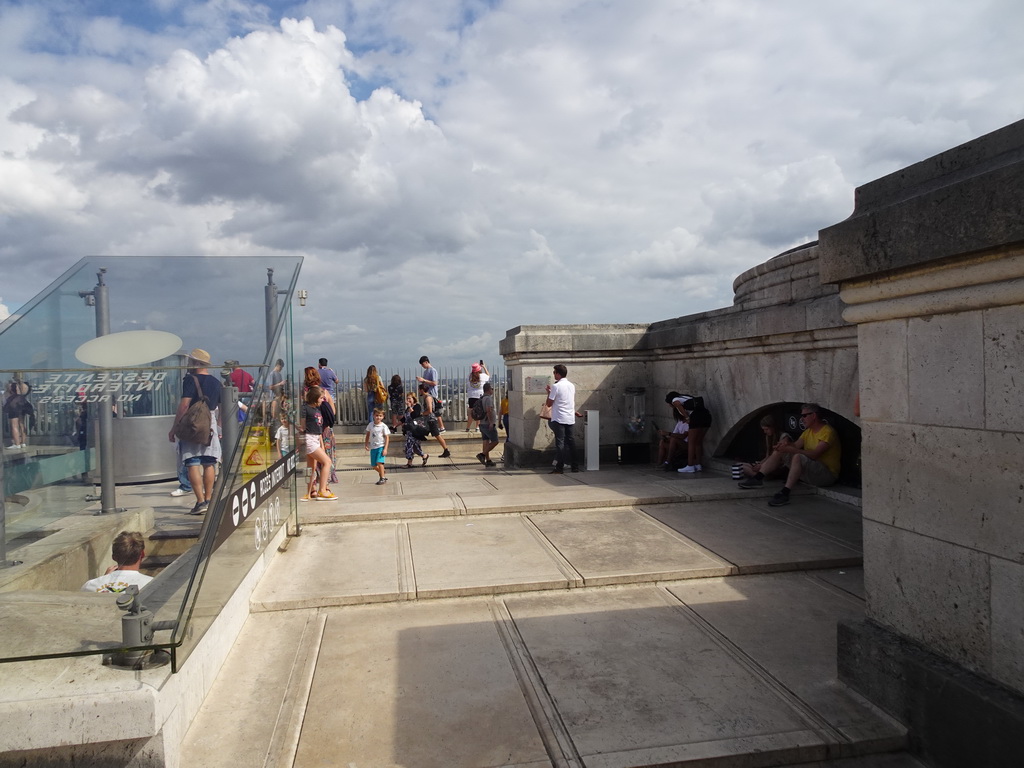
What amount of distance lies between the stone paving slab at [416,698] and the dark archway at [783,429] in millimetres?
4553

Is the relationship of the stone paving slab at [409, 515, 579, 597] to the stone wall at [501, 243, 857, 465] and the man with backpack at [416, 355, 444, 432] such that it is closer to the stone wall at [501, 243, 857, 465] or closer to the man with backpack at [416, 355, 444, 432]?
the stone wall at [501, 243, 857, 465]

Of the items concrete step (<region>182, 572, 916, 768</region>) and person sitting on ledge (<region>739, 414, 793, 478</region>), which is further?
person sitting on ledge (<region>739, 414, 793, 478</region>)

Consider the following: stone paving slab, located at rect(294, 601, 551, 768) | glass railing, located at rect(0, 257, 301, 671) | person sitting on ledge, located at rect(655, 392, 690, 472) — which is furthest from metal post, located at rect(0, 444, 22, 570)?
person sitting on ledge, located at rect(655, 392, 690, 472)

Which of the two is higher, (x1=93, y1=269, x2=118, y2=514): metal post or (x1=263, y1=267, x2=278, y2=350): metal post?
(x1=263, y1=267, x2=278, y2=350): metal post

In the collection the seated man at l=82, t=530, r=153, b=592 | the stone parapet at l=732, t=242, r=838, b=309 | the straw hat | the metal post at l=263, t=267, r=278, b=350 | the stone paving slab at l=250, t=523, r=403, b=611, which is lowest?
the stone paving slab at l=250, t=523, r=403, b=611

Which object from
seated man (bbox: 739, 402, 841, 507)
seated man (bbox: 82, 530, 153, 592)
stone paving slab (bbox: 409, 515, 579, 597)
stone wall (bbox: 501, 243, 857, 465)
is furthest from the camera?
seated man (bbox: 739, 402, 841, 507)

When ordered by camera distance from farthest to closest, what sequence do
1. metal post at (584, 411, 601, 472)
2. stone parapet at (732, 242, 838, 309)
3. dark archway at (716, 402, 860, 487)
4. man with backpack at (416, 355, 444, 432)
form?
man with backpack at (416, 355, 444, 432) < metal post at (584, 411, 601, 472) < dark archway at (716, 402, 860, 487) < stone parapet at (732, 242, 838, 309)

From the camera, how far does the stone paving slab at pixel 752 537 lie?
494 cm

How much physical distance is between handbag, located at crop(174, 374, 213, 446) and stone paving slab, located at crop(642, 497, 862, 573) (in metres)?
3.54

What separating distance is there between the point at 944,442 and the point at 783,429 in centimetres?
551

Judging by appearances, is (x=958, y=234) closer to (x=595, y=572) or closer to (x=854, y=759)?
(x=854, y=759)

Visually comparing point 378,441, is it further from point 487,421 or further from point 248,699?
point 248,699

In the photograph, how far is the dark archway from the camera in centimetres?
706

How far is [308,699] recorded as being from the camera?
127 inches
